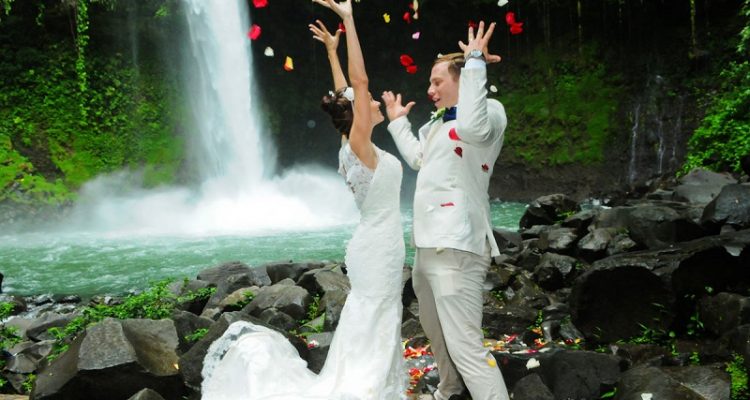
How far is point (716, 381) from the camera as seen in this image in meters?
3.28

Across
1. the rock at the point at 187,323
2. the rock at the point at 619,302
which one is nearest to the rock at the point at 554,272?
the rock at the point at 619,302

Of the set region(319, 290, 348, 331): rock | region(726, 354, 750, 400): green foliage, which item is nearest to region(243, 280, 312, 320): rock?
region(319, 290, 348, 331): rock

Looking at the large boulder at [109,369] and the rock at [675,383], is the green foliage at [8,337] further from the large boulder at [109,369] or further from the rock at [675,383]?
the rock at [675,383]

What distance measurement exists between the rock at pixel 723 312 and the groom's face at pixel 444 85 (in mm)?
2627

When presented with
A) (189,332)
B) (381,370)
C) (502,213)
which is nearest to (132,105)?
(502,213)

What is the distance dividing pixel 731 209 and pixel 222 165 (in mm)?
15976

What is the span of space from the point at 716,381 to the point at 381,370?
1799 mm

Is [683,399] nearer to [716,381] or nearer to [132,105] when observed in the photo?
[716,381]

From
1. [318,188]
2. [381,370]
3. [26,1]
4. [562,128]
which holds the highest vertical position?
[26,1]

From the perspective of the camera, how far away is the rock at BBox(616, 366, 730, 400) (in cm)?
319

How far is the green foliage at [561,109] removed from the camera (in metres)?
20.5

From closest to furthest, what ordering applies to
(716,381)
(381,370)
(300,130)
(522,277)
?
(381,370), (716,381), (522,277), (300,130)

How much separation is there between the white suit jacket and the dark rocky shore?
1.17 meters

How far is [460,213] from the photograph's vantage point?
3.11 m
